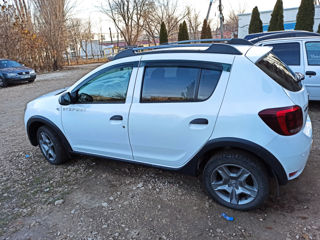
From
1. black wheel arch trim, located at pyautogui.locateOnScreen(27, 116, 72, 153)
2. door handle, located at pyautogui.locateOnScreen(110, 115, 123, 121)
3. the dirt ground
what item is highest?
door handle, located at pyautogui.locateOnScreen(110, 115, 123, 121)

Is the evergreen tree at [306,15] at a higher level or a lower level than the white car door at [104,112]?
higher

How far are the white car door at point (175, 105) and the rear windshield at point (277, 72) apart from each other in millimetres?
348

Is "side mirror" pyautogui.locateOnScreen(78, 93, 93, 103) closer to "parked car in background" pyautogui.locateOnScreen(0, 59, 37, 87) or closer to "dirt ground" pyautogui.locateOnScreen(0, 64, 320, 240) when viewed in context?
"dirt ground" pyautogui.locateOnScreen(0, 64, 320, 240)

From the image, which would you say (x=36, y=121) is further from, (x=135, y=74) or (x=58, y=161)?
(x=135, y=74)

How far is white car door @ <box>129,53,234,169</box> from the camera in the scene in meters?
2.30

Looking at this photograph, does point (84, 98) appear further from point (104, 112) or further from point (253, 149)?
point (253, 149)

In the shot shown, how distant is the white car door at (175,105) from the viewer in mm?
2305

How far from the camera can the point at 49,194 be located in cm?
300

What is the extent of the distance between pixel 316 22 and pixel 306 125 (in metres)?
22.0

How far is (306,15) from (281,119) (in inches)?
694

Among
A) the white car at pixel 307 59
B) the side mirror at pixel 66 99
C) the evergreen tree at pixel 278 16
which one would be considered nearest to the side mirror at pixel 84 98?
the side mirror at pixel 66 99

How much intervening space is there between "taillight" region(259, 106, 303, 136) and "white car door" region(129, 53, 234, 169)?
44cm

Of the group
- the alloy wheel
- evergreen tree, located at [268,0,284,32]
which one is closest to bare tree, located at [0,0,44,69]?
evergreen tree, located at [268,0,284,32]

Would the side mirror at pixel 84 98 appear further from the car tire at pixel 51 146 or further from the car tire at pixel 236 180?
the car tire at pixel 236 180
